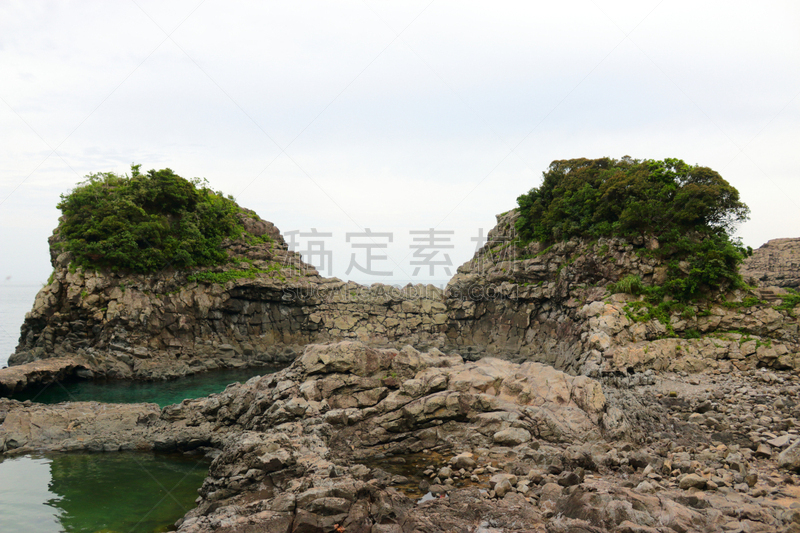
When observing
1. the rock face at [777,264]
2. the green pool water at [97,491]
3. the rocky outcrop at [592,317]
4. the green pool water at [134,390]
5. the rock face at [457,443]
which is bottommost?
the green pool water at [97,491]

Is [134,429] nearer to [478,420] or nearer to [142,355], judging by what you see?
[478,420]

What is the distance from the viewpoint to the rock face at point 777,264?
142 ft

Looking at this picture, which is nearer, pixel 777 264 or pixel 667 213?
pixel 667 213

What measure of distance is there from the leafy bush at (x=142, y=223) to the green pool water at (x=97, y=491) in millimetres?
20568

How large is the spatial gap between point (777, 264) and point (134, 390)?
192ft

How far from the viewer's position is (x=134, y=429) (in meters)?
17.3

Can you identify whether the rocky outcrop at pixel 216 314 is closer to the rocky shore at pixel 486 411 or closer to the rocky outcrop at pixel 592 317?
the rocky shore at pixel 486 411

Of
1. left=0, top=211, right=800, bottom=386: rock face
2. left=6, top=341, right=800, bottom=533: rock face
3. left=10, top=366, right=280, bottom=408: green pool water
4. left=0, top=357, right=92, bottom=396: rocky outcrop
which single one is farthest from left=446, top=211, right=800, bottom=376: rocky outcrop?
left=0, top=357, right=92, bottom=396: rocky outcrop

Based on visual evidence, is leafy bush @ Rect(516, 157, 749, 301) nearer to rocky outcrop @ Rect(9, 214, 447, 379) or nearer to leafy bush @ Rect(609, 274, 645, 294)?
leafy bush @ Rect(609, 274, 645, 294)

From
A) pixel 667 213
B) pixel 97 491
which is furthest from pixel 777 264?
pixel 97 491

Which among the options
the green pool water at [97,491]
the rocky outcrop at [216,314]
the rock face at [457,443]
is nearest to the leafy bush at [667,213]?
the rock face at [457,443]

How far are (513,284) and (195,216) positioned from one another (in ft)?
90.2

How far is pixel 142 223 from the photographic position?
3331 cm

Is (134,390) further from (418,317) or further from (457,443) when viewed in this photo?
(457,443)
